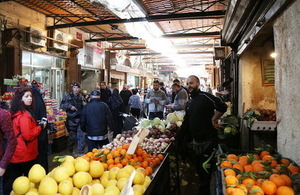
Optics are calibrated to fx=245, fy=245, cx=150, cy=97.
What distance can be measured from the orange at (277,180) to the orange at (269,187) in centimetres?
3

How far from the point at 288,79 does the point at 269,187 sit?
114cm

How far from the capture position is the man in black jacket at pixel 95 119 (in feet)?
16.9

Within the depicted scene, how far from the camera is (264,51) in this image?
5.39 metres

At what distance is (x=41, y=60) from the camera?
9.22 metres

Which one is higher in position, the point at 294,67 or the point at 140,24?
the point at 140,24

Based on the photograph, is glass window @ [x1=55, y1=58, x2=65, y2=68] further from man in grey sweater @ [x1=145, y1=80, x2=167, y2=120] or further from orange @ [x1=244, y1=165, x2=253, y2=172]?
orange @ [x1=244, y1=165, x2=253, y2=172]

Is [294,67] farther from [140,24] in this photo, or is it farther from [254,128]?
[140,24]

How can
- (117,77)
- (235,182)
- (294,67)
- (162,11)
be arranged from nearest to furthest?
(235,182), (294,67), (162,11), (117,77)

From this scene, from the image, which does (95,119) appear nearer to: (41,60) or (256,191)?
(256,191)

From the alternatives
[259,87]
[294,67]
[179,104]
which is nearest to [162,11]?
[179,104]

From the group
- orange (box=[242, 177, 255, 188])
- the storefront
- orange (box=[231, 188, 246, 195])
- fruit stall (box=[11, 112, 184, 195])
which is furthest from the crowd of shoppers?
the storefront

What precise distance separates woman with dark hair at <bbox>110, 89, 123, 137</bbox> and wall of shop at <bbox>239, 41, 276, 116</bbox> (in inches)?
192

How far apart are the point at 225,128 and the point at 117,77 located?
11669mm

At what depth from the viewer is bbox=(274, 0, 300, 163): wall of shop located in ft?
7.16
